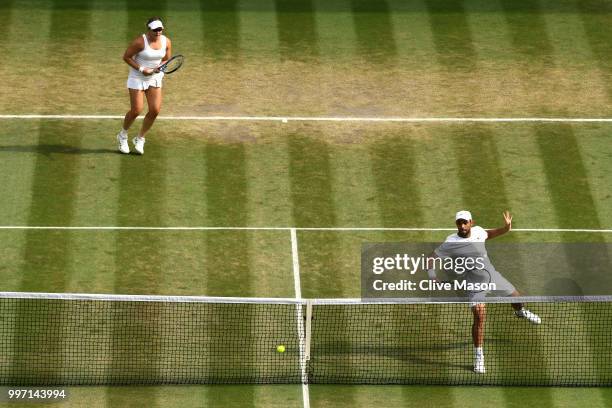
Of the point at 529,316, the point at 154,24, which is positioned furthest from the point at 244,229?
the point at 529,316

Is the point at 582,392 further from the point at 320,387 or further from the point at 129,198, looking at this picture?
the point at 129,198

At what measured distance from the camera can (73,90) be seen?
27.2 m

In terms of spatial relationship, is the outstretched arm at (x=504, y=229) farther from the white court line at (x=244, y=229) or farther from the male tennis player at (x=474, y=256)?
the white court line at (x=244, y=229)

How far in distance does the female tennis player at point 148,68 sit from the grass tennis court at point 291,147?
3.36 feet

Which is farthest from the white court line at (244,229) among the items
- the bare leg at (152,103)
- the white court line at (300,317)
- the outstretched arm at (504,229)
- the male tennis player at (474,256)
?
the male tennis player at (474,256)

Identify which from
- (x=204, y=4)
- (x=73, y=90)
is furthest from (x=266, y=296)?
(x=204, y=4)

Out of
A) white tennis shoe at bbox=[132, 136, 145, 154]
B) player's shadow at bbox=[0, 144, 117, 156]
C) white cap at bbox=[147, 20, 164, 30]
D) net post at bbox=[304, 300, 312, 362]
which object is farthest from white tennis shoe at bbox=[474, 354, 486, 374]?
player's shadow at bbox=[0, 144, 117, 156]

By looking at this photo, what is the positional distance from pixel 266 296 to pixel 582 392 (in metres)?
4.59

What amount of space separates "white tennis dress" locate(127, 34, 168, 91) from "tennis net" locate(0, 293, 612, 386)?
4.03 meters

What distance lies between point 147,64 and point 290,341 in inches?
221

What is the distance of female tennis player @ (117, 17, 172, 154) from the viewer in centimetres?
2392

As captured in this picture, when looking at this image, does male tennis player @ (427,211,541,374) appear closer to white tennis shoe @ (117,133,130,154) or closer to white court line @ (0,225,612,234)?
white court line @ (0,225,612,234)

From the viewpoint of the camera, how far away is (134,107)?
80.0 feet

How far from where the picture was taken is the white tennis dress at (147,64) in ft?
78.8
